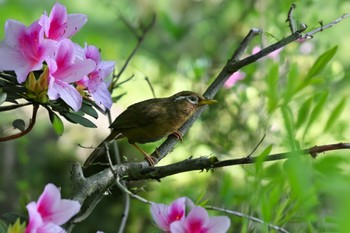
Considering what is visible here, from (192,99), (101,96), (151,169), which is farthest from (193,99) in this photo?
(151,169)

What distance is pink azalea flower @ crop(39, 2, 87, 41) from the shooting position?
826 millimetres

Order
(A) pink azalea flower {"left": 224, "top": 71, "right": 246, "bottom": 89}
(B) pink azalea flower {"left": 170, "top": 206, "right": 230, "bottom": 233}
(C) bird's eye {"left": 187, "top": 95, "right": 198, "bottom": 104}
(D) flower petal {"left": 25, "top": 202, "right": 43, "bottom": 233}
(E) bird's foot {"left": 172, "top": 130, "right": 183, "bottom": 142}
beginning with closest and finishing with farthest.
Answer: (D) flower petal {"left": 25, "top": 202, "right": 43, "bottom": 233}
(B) pink azalea flower {"left": 170, "top": 206, "right": 230, "bottom": 233}
(E) bird's foot {"left": 172, "top": 130, "right": 183, "bottom": 142}
(C) bird's eye {"left": 187, "top": 95, "right": 198, "bottom": 104}
(A) pink azalea flower {"left": 224, "top": 71, "right": 246, "bottom": 89}

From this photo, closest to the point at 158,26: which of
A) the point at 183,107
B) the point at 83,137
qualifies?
the point at 83,137

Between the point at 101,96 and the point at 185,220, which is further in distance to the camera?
the point at 101,96

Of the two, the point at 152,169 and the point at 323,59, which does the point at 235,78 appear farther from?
the point at 152,169

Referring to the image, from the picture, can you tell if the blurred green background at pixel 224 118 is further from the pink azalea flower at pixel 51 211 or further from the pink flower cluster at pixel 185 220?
the pink azalea flower at pixel 51 211

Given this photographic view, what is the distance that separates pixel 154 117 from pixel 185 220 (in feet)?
2.45

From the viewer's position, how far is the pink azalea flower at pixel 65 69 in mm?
825

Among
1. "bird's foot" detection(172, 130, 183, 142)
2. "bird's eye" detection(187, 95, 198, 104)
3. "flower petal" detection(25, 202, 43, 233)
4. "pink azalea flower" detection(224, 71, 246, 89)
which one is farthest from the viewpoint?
"pink azalea flower" detection(224, 71, 246, 89)

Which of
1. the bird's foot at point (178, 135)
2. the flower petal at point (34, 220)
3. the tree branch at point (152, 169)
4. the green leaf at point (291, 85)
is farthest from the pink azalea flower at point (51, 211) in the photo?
the bird's foot at point (178, 135)

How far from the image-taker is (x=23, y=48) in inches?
32.1

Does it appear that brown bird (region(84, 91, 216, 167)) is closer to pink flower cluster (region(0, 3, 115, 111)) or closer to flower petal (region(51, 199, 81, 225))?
pink flower cluster (region(0, 3, 115, 111))

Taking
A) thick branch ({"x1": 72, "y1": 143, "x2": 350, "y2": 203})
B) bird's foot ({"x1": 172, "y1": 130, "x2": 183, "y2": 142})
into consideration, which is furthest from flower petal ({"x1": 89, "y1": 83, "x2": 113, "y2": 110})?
bird's foot ({"x1": 172, "y1": 130, "x2": 183, "y2": 142})

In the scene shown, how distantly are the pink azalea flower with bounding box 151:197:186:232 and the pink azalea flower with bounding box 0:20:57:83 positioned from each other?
0.77 feet
